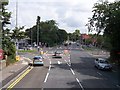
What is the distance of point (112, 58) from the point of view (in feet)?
190

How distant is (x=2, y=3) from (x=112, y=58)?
21619 millimetres

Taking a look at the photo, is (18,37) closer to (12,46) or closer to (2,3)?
(12,46)

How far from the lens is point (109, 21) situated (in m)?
50.1

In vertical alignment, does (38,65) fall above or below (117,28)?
below

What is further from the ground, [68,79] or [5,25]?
[5,25]

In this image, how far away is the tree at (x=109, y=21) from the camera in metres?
48.6

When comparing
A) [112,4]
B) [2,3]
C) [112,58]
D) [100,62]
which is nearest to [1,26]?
[2,3]

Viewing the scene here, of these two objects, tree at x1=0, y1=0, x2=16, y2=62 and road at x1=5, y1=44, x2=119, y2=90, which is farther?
tree at x1=0, y1=0, x2=16, y2=62

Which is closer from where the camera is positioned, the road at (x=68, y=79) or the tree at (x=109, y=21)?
the road at (x=68, y=79)

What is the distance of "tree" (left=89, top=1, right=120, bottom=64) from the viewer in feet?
160

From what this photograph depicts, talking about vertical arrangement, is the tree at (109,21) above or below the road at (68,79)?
above

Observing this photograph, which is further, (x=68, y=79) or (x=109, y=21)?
(x=109, y=21)

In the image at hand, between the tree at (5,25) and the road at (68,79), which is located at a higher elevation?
the tree at (5,25)

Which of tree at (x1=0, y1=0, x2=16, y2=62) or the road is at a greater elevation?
tree at (x1=0, y1=0, x2=16, y2=62)
